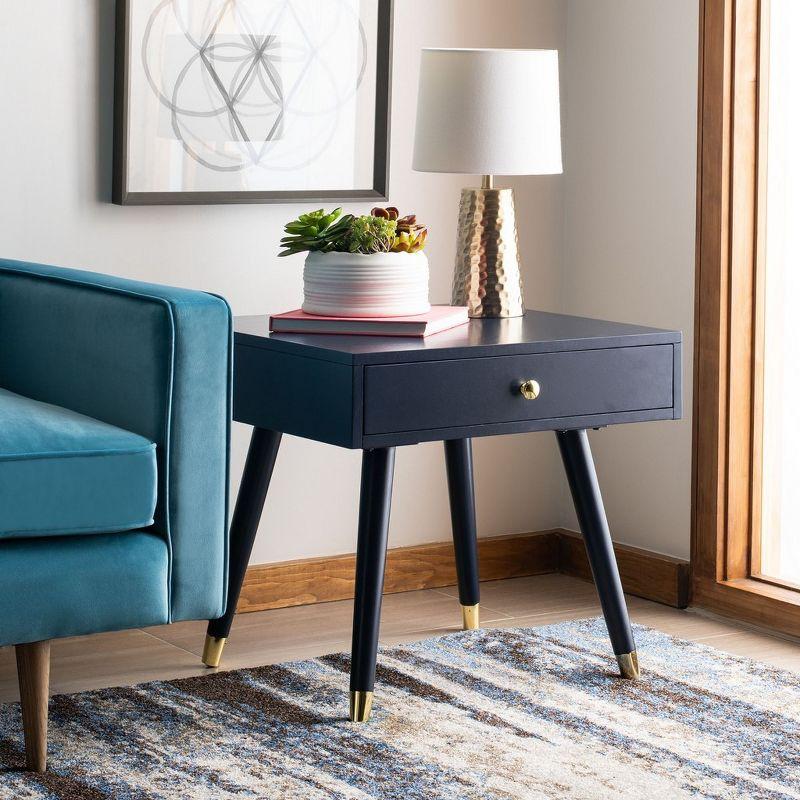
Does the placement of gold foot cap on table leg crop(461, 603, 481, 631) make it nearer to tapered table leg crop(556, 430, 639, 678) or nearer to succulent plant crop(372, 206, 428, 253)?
tapered table leg crop(556, 430, 639, 678)

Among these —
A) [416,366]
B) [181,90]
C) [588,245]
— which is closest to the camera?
[416,366]

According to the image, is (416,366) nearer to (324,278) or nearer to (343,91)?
(324,278)

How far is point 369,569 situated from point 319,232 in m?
0.52

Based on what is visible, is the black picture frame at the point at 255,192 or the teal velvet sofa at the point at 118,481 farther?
the black picture frame at the point at 255,192

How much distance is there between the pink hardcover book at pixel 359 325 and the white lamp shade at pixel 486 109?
0.88 feet

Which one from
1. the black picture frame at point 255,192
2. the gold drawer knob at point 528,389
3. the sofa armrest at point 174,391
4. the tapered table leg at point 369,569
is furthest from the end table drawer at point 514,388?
the black picture frame at point 255,192

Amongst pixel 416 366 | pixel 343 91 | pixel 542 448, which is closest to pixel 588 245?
pixel 542 448

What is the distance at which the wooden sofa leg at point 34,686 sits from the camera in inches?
70.8

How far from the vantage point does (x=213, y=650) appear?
92.0 inches

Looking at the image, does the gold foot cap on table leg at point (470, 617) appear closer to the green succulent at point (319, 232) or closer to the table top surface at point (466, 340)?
the table top surface at point (466, 340)

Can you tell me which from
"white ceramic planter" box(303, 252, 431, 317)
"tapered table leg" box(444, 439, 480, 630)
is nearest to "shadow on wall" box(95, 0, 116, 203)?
"white ceramic planter" box(303, 252, 431, 317)

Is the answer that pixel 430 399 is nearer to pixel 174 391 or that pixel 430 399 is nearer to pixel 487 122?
pixel 174 391

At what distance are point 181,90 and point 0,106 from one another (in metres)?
0.31

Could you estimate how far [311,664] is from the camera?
7.63 ft
